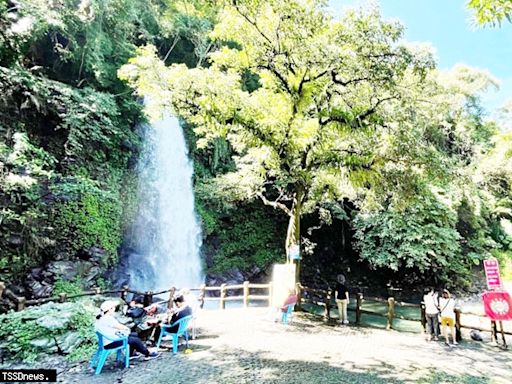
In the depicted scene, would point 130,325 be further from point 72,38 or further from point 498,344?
→ point 72,38

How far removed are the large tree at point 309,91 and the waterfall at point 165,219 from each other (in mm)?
7467

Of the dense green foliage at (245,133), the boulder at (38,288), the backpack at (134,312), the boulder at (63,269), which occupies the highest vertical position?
the dense green foliage at (245,133)

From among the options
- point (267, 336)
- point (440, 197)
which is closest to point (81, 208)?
point (267, 336)

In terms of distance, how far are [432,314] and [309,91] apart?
6293 mm

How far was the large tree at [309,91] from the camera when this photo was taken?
8188 mm

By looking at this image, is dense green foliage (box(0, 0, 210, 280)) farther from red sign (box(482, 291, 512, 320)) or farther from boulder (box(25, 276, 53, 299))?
red sign (box(482, 291, 512, 320))

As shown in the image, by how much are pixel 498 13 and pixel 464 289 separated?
17.4 m

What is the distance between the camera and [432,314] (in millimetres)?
8672

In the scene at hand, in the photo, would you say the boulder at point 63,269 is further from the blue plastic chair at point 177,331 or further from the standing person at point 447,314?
the standing person at point 447,314

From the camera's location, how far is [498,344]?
8258 mm

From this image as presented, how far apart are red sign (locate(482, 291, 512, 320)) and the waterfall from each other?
1214cm

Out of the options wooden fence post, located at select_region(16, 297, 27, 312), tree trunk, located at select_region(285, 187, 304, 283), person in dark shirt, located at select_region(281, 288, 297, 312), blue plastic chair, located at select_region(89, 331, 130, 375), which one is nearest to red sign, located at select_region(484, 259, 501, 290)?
person in dark shirt, located at select_region(281, 288, 297, 312)

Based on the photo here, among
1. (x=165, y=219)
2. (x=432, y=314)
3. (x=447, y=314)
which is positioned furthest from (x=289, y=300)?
(x=165, y=219)

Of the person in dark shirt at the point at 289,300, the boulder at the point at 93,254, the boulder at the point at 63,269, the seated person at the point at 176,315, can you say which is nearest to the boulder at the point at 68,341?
the seated person at the point at 176,315
